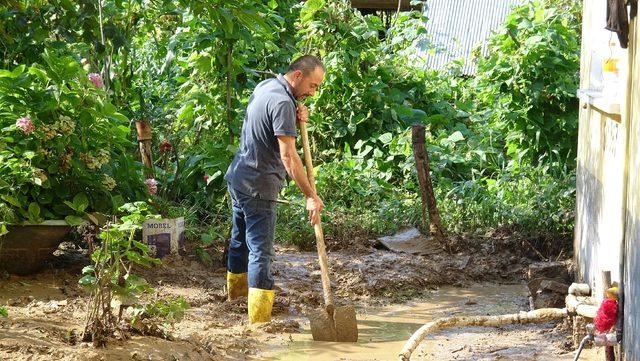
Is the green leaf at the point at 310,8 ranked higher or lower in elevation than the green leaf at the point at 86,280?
higher

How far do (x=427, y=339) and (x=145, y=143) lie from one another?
3497 millimetres

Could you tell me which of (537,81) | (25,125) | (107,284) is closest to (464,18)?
(537,81)

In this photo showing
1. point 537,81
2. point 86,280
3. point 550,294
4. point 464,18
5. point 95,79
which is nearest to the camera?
point 86,280

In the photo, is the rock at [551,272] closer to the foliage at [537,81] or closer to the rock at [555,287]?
the rock at [555,287]

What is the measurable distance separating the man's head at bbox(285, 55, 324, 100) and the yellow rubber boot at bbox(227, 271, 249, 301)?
1484mm

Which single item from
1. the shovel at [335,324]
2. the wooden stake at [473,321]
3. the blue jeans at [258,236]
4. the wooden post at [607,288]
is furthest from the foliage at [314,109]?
the wooden post at [607,288]

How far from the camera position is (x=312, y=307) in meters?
7.21

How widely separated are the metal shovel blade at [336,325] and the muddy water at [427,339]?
61 mm

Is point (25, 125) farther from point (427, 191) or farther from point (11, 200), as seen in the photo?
point (427, 191)

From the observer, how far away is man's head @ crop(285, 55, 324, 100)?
21.2ft

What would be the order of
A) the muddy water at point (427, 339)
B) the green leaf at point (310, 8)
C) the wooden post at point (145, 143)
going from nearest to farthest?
the muddy water at point (427, 339) → the wooden post at point (145, 143) → the green leaf at point (310, 8)

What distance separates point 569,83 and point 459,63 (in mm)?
4161

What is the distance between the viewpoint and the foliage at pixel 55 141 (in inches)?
275

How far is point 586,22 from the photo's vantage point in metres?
7.39
